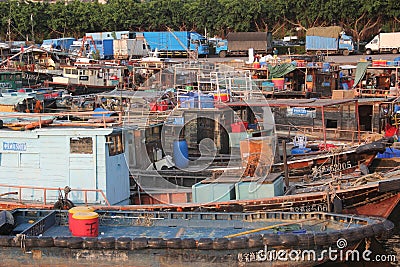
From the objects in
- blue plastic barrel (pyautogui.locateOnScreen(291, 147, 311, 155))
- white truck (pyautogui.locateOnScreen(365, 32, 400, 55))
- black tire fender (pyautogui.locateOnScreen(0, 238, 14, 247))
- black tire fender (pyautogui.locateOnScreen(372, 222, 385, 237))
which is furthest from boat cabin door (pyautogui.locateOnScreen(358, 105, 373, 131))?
white truck (pyautogui.locateOnScreen(365, 32, 400, 55))

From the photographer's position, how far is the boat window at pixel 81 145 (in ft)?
47.6

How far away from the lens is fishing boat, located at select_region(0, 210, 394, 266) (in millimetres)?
11742

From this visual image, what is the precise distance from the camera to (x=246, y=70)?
108 feet

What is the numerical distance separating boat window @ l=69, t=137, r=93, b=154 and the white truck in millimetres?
37168

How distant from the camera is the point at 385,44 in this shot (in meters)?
47.2

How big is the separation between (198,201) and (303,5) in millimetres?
41482

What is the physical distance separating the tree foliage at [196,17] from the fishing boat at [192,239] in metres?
41.0

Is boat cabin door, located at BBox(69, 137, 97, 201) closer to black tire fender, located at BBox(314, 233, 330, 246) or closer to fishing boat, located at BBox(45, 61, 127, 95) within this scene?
black tire fender, located at BBox(314, 233, 330, 246)

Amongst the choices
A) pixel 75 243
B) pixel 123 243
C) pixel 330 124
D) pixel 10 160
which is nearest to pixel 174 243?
pixel 123 243

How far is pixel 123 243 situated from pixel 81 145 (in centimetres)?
358

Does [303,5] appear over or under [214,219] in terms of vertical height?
over

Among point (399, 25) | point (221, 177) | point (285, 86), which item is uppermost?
point (399, 25)

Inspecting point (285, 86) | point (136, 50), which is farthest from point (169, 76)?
point (136, 50)

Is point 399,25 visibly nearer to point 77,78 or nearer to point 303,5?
point 303,5
